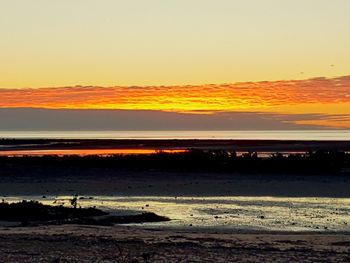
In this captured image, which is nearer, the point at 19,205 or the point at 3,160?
the point at 19,205

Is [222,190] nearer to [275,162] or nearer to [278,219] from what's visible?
[278,219]

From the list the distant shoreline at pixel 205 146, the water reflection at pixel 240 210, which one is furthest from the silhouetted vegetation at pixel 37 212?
the distant shoreline at pixel 205 146

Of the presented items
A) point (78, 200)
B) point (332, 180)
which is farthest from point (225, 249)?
point (332, 180)

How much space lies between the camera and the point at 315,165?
2099 inches

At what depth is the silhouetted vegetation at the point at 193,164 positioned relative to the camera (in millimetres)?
52844

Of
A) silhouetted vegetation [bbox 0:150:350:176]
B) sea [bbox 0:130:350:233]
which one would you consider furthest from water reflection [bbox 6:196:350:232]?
silhouetted vegetation [bbox 0:150:350:176]

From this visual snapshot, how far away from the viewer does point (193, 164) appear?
56.5 meters

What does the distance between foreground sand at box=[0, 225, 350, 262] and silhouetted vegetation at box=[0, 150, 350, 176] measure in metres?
28.9

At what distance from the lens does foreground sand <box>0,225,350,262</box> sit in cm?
1791

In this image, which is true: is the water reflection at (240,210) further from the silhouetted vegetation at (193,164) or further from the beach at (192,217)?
the silhouetted vegetation at (193,164)

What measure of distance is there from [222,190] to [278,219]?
469 inches

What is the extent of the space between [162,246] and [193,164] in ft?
121

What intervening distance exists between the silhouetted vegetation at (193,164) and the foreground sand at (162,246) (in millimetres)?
28890

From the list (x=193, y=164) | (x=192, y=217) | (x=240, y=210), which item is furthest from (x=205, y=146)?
(x=192, y=217)
